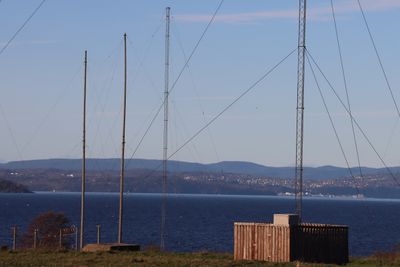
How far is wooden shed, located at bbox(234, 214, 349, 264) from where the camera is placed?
44.6 m

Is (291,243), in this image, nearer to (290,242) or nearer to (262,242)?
(290,242)

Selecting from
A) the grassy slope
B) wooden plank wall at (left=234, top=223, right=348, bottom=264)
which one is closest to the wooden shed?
wooden plank wall at (left=234, top=223, right=348, bottom=264)

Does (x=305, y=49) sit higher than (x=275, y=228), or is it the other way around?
(x=305, y=49)

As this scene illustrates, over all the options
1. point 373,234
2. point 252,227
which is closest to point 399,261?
point 252,227

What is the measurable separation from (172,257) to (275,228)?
4.68 m

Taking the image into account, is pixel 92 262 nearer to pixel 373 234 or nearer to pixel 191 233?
pixel 191 233

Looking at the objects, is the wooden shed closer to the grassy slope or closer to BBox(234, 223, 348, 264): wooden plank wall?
BBox(234, 223, 348, 264): wooden plank wall

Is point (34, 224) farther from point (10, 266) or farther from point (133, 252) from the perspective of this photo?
point (10, 266)

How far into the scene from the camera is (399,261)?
4666cm

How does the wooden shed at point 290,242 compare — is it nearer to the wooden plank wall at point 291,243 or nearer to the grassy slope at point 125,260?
the wooden plank wall at point 291,243

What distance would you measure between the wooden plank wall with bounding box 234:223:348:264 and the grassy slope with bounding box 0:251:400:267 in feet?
2.82

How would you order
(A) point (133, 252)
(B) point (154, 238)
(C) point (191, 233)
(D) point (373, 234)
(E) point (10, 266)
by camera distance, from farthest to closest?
(D) point (373, 234) < (C) point (191, 233) < (B) point (154, 238) < (A) point (133, 252) < (E) point (10, 266)

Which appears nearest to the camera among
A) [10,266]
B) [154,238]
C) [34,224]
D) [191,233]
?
[10,266]

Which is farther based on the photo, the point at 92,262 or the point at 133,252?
the point at 133,252
